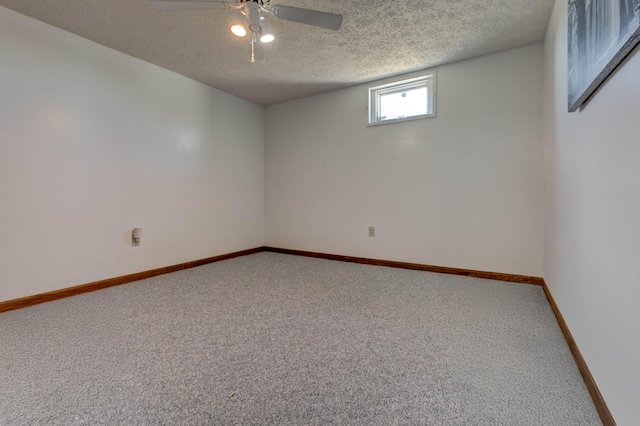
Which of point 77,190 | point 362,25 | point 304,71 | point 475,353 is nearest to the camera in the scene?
point 475,353

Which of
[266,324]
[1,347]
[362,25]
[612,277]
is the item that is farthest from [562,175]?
[1,347]

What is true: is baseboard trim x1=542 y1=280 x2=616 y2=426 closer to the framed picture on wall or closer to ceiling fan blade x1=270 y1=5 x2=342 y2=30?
the framed picture on wall

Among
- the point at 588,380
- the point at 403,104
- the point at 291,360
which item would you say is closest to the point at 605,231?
the point at 588,380

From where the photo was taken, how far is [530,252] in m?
2.69

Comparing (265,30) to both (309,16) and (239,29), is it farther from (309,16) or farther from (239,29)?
(309,16)

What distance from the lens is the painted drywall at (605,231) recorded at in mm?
833

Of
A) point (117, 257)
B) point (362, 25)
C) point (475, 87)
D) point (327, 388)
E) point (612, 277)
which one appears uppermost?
point (362, 25)

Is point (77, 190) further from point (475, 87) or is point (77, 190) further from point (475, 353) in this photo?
point (475, 87)

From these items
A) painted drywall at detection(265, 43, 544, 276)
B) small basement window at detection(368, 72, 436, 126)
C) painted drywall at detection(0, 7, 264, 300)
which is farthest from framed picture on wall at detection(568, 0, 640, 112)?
painted drywall at detection(0, 7, 264, 300)

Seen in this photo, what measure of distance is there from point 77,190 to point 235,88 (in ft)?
7.11

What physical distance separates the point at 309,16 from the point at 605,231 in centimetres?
182

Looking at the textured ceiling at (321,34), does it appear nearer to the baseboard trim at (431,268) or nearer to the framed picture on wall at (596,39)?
the framed picture on wall at (596,39)

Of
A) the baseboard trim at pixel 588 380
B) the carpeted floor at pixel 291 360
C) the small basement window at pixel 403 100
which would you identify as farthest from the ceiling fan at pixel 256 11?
the baseboard trim at pixel 588 380

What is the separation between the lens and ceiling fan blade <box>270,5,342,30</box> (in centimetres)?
167
